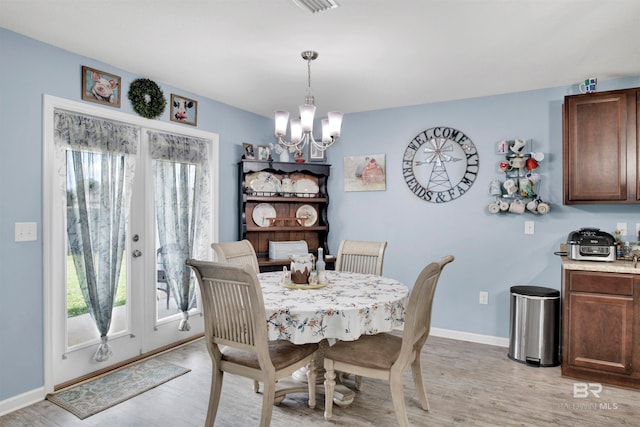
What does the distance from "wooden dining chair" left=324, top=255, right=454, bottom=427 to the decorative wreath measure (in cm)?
249

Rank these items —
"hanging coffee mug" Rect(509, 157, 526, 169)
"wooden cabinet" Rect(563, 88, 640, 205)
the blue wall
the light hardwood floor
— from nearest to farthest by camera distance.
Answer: the light hardwood floor
the blue wall
"wooden cabinet" Rect(563, 88, 640, 205)
"hanging coffee mug" Rect(509, 157, 526, 169)

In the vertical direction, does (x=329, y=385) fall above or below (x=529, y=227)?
below

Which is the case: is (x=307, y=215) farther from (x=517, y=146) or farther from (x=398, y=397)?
(x=398, y=397)

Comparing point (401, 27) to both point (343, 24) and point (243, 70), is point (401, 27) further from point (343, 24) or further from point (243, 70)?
point (243, 70)

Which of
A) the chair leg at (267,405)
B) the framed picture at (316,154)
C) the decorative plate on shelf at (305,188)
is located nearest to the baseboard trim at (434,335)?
the chair leg at (267,405)

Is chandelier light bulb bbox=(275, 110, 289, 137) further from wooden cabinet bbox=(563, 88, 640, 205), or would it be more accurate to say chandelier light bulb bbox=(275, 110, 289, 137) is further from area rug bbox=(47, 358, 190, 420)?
wooden cabinet bbox=(563, 88, 640, 205)

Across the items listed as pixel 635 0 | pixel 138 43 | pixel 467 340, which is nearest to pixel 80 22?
pixel 138 43

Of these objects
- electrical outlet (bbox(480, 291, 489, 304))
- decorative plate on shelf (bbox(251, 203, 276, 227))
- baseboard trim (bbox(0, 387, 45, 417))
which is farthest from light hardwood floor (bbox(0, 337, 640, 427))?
decorative plate on shelf (bbox(251, 203, 276, 227))

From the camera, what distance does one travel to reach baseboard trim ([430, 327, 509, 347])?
12.0ft

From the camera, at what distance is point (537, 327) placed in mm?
3158

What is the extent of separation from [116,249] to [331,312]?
2006mm

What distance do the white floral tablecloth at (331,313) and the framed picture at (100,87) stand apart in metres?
2.01

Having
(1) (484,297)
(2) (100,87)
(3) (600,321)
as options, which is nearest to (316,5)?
(2) (100,87)

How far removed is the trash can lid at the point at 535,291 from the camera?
3168mm
